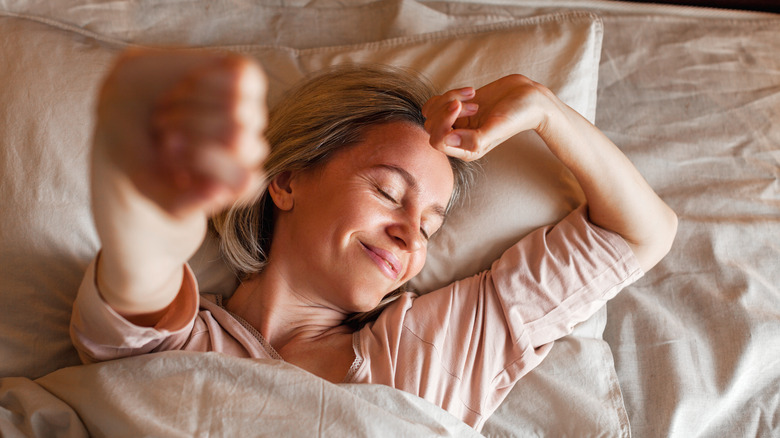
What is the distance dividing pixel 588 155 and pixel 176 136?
2.72ft

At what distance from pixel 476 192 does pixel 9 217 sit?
2.73 feet

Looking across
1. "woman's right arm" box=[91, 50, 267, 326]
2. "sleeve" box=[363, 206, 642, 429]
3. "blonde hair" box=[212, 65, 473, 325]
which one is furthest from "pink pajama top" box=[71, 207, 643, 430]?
"woman's right arm" box=[91, 50, 267, 326]

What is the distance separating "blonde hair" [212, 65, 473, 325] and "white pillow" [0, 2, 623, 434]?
0.22ft

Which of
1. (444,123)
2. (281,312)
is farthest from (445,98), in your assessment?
(281,312)

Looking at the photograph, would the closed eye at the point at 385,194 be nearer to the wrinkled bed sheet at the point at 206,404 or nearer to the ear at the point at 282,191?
the ear at the point at 282,191

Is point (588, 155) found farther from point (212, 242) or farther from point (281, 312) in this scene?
point (212, 242)

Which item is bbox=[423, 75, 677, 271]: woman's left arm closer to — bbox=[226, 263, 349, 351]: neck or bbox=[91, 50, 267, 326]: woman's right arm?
bbox=[226, 263, 349, 351]: neck

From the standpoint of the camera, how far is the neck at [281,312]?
43.5 inches

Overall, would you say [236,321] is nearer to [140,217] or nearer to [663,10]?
[140,217]

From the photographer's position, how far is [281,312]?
3.65 feet

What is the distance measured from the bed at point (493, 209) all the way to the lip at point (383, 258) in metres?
0.19

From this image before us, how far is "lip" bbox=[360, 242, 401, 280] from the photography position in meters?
1.00

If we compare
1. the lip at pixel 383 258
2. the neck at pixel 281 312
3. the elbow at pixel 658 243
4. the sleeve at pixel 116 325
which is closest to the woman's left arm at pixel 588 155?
the elbow at pixel 658 243

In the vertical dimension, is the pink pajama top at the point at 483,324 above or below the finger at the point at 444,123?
below
